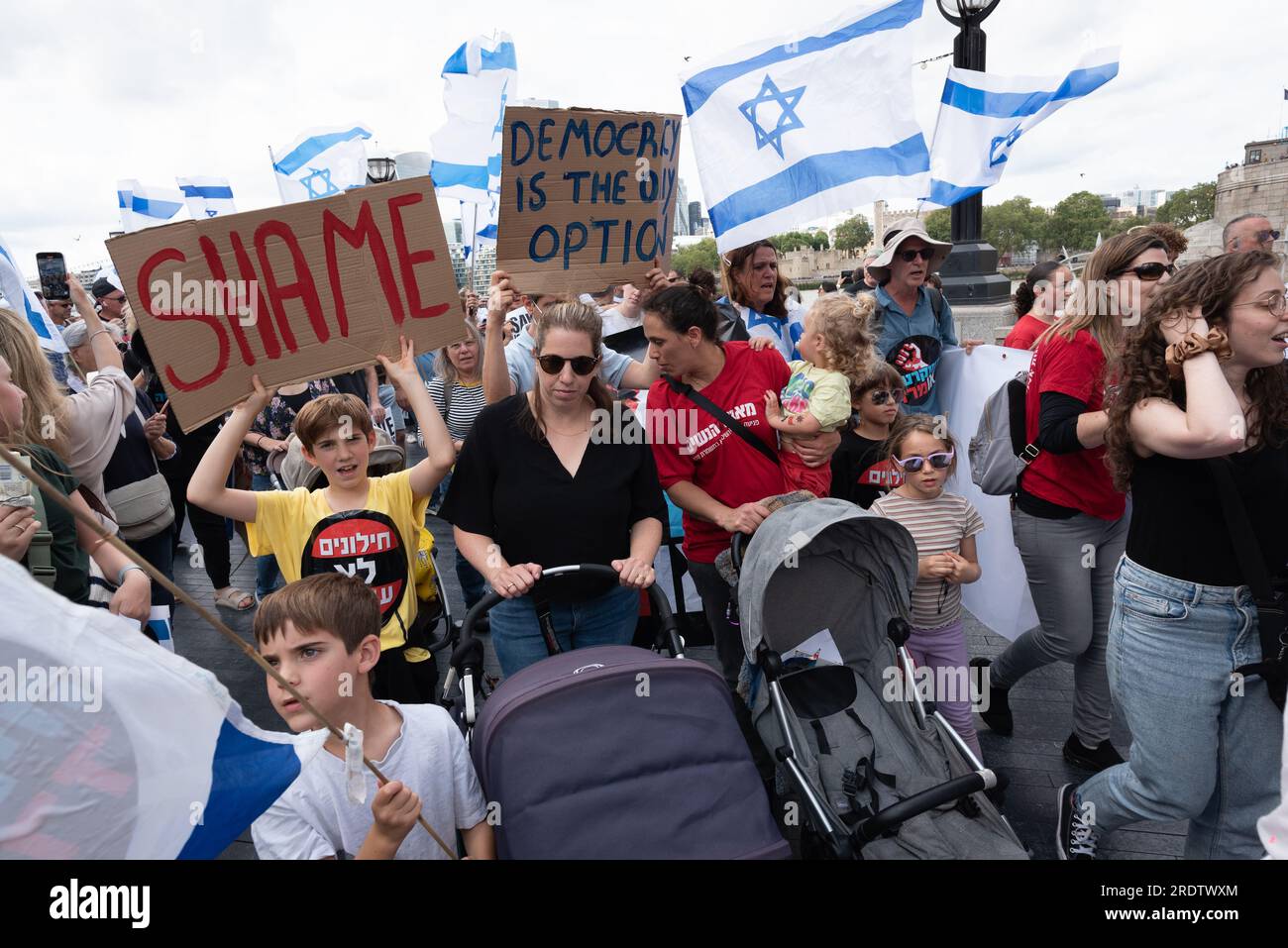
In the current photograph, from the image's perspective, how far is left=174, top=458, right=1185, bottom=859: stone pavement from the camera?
304cm

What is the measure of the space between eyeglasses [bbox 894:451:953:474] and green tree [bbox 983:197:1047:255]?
358ft

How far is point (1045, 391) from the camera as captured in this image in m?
3.16

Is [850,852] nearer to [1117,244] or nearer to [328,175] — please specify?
[1117,244]

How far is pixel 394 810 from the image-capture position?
172 centimetres

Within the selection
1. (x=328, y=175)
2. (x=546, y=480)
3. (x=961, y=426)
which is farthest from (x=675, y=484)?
(x=328, y=175)

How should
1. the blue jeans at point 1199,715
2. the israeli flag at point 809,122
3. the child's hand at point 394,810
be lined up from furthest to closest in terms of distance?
1. the israeli flag at point 809,122
2. the blue jeans at point 1199,715
3. the child's hand at point 394,810

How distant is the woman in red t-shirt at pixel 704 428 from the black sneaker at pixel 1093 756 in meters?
1.70

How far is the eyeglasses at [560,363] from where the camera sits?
9.09 ft

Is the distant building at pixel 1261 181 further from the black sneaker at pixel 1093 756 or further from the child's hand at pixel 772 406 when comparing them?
the child's hand at pixel 772 406

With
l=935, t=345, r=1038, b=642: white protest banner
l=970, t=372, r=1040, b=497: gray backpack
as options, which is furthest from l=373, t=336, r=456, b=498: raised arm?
l=935, t=345, r=1038, b=642: white protest banner

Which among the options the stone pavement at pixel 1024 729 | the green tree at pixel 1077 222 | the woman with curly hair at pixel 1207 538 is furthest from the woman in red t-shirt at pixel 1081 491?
the green tree at pixel 1077 222

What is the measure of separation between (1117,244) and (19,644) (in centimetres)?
357

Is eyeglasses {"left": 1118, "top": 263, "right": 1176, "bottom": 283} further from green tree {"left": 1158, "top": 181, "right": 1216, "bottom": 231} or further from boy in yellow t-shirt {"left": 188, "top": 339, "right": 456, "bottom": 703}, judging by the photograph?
green tree {"left": 1158, "top": 181, "right": 1216, "bottom": 231}

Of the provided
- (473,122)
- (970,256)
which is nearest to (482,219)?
(473,122)
